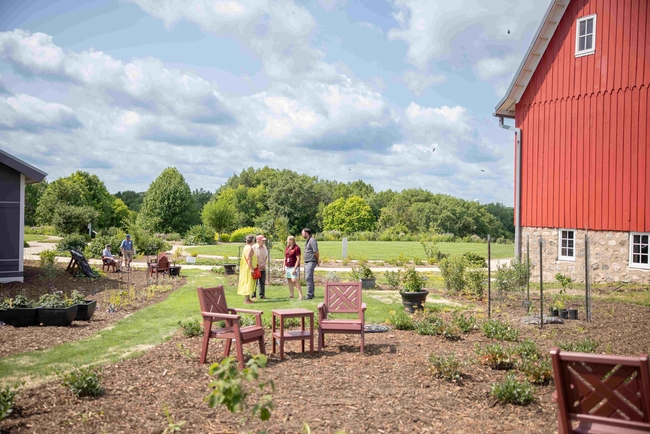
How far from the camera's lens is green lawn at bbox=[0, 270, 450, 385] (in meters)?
6.73

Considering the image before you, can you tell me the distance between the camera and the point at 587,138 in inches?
661

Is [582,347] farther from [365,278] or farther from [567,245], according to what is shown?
[567,245]

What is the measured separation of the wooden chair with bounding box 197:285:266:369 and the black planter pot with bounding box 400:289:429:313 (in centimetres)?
440

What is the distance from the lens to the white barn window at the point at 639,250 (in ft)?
51.7

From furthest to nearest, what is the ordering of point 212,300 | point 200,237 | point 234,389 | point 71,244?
point 200,237, point 71,244, point 212,300, point 234,389

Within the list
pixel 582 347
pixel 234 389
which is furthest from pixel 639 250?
pixel 234 389

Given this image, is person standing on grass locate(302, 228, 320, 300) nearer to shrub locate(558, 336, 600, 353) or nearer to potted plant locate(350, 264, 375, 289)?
potted plant locate(350, 264, 375, 289)

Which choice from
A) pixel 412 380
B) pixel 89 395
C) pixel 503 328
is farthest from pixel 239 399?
pixel 503 328

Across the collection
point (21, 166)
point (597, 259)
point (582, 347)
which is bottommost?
point (582, 347)

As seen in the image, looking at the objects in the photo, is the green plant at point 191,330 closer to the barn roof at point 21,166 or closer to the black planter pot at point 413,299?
the black planter pot at point 413,299

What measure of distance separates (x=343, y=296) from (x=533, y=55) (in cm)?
1395

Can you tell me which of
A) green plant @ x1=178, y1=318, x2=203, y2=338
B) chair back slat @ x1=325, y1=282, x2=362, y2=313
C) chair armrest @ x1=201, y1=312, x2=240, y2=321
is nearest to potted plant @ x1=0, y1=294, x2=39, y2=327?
green plant @ x1=178, y1=318, x2=203, y2=338

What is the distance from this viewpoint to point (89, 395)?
17.8ft

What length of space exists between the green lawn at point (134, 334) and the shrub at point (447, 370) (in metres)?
3.95
